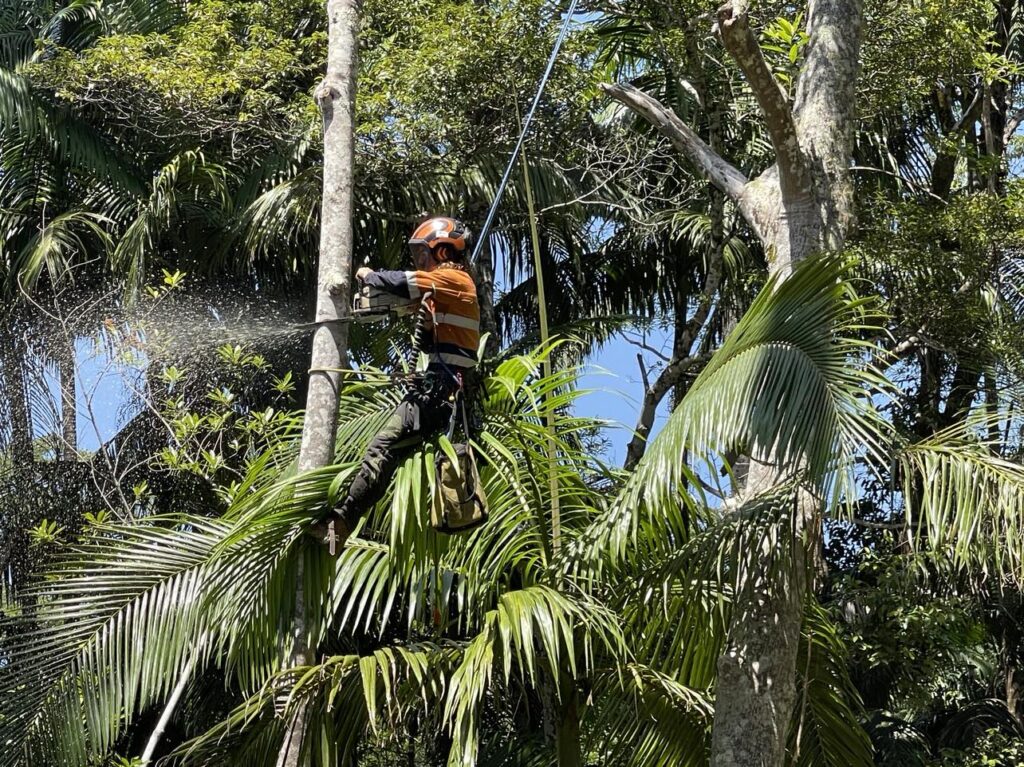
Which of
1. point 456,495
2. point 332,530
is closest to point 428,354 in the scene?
point 456,495

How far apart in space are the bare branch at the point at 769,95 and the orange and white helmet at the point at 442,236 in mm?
1741

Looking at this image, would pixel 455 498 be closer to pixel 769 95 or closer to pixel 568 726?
pixel 568 726

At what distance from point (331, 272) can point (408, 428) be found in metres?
0.80

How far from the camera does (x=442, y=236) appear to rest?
21.6 ft

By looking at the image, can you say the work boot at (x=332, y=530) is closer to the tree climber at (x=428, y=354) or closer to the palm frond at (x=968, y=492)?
the tree climber at (x=428, y=354)

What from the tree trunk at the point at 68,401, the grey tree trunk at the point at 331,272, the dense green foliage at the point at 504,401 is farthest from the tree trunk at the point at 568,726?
the tree trunk at the point at 68,401

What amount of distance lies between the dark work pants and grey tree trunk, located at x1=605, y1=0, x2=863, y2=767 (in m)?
1.44

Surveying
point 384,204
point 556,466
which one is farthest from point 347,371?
point 384,204

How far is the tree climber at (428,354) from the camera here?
6.33 m

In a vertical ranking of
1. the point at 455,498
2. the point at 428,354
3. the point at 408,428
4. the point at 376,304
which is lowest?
the point at 455,498

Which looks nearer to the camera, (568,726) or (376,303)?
(376,303)

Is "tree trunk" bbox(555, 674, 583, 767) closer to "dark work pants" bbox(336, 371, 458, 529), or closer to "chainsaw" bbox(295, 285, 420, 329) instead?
"dark work pants" bbox(336, 371, 458, 529)

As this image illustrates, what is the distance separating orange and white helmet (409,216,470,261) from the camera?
21.6ft

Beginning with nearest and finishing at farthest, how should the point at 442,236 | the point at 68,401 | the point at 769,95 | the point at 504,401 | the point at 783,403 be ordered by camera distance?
the point at 783,403, the point at 442,236, the point at 504,401, the point at 769,95, the point at 68,401
